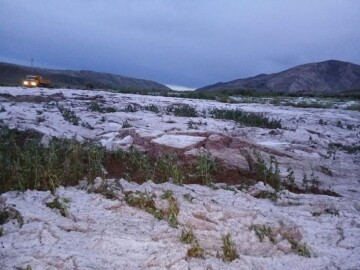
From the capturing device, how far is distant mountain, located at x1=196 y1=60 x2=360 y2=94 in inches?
2598

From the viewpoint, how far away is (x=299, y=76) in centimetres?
6844

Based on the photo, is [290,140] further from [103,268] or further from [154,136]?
[103,268]

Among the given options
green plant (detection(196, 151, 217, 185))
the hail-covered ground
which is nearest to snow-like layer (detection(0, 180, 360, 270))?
the hail-covered ground

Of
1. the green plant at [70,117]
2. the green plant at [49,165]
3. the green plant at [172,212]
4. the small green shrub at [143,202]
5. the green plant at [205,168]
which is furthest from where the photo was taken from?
the green plant at [70,117]

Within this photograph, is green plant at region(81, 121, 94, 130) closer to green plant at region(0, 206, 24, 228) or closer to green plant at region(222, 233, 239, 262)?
green plant at region(0, 206, 24, 228)

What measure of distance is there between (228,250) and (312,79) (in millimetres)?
69338

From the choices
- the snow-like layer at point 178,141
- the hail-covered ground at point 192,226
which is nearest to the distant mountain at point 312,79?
the snow-like layer at point 178,141

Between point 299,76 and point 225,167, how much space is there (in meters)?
65.9

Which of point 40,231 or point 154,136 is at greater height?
point 154,136

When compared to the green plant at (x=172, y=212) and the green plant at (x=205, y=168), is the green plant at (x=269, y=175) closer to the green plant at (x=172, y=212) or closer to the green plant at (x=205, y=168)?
the green plant at (x=205, y=168)

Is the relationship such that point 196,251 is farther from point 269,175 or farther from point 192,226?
point 269,175

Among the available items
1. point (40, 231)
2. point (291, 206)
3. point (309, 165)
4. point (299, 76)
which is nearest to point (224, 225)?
point (291, 206)

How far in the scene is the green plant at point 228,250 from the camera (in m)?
3.46

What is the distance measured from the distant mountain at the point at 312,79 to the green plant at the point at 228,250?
2397 inches
